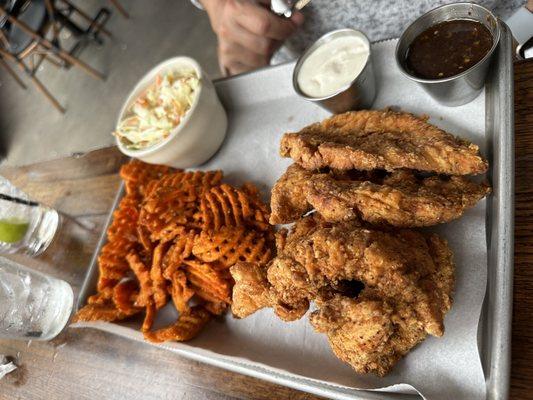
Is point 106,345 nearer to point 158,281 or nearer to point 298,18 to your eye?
point 158,281

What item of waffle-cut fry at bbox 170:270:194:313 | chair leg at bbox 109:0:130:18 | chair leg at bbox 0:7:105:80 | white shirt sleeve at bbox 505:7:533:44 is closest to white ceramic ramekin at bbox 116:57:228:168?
waffle-cut fry at bbox 170:270:194:313

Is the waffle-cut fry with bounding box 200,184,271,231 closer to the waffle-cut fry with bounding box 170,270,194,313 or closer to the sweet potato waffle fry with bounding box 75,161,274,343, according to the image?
the sweet potato waffle fry with bounding box 75,161,274,343

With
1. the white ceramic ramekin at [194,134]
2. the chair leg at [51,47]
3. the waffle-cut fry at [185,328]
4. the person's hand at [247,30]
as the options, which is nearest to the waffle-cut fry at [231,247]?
the waffle-cut fry at [185,328]

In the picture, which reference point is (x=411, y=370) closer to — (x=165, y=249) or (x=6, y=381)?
(x=165, y=249)

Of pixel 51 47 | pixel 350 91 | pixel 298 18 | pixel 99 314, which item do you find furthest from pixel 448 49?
pixel 51 47

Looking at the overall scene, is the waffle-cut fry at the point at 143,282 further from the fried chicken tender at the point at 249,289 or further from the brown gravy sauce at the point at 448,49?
the brown gravy sauce at the point at 448,49

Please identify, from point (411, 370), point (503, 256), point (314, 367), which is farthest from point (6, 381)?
point (503, 256)
